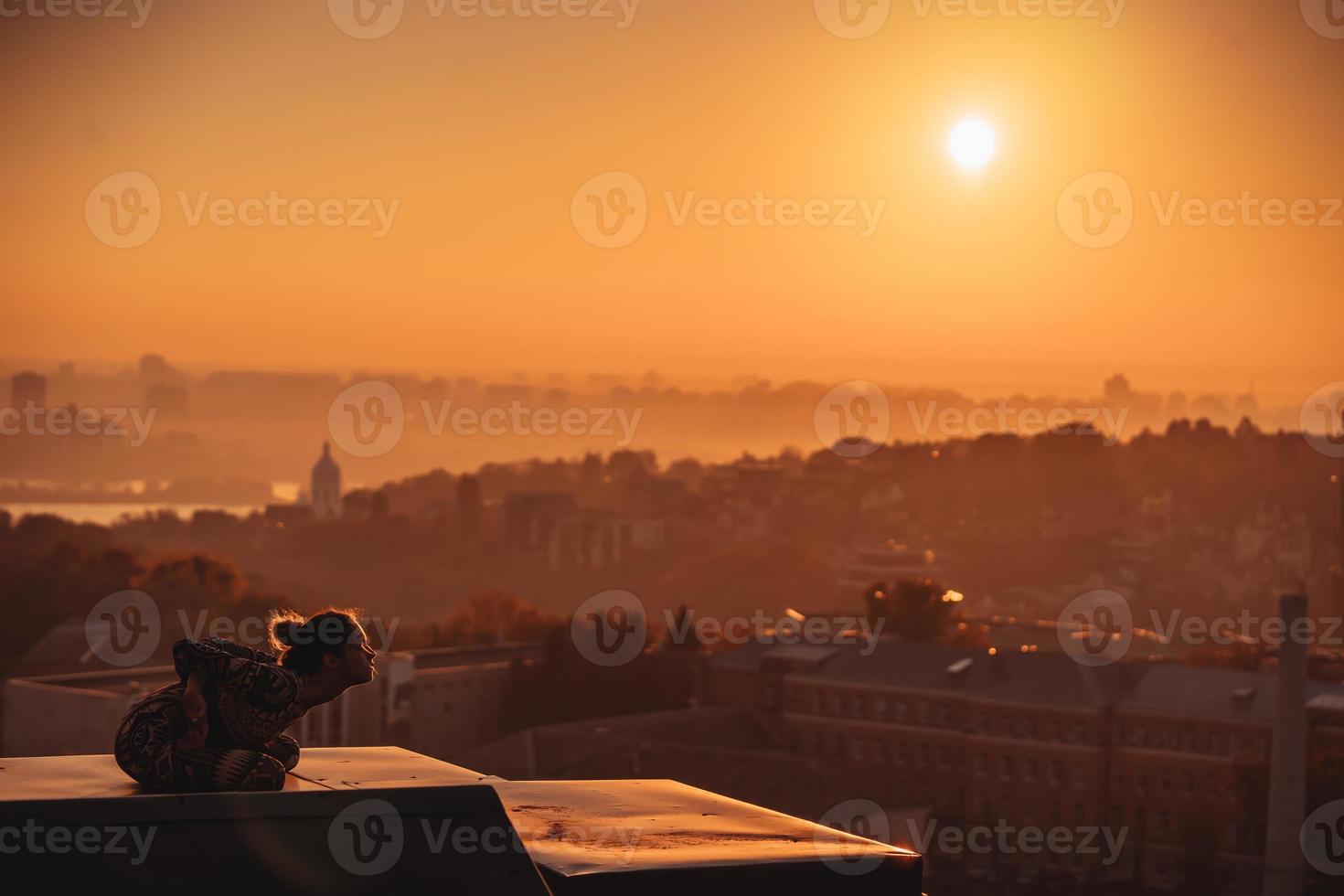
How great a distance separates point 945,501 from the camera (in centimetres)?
9025

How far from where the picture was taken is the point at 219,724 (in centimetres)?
295

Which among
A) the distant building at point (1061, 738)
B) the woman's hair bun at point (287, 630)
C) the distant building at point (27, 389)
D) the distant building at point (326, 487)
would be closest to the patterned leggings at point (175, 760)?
the woman's hair bun at point (287, 630)

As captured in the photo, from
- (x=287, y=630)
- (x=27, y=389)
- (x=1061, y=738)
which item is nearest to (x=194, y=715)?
(x=287, y=630)

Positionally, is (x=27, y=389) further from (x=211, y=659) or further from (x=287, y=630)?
(x=211, y=659)

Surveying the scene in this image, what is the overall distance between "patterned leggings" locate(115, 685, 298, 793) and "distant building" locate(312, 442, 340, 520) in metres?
78.2

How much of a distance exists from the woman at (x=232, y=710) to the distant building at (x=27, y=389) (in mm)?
73029

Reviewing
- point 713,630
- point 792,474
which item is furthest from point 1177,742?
point 792,474

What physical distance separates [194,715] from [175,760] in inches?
3.0

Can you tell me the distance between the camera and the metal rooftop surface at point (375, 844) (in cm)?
269

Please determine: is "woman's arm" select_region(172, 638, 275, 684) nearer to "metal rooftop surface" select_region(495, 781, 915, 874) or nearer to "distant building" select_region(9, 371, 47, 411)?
"metal rooftop surface" select_region(495, 781, 915, 874)

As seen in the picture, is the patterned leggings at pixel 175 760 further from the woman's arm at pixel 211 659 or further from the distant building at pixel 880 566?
the distant building at pixel 880 566

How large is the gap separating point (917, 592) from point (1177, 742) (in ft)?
65.3

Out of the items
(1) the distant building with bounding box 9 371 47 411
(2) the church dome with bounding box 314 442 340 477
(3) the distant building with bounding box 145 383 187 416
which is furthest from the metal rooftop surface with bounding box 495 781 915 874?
(2) the church dome with bounding box 314 442 340 477

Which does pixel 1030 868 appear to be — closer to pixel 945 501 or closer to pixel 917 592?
pixel 917 592
